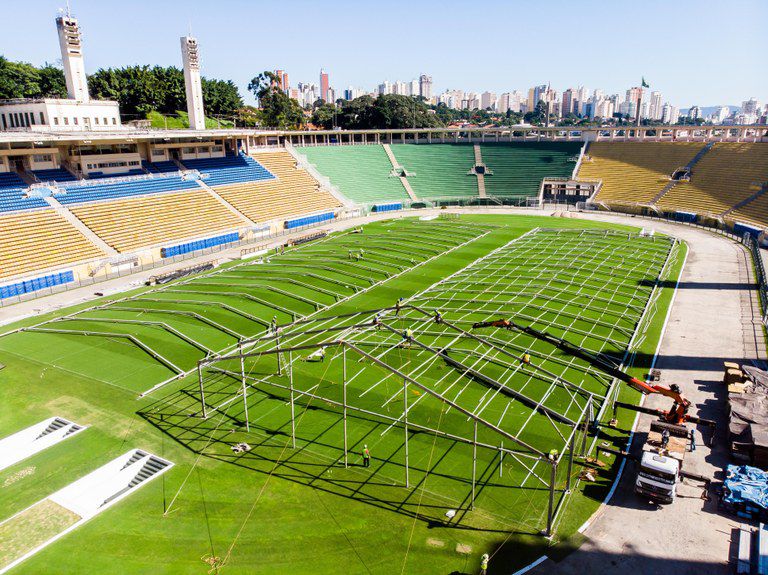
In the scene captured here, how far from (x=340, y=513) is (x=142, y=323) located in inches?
786

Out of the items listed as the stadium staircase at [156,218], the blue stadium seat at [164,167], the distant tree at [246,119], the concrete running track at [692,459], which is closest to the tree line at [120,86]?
the distant tree at [246,119]

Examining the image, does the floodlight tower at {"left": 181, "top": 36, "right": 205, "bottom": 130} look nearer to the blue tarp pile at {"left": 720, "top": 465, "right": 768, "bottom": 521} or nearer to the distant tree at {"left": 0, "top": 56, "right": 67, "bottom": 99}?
the distant tree at {"left": 0, "top": 56, "right": 67, "bottom": 99}

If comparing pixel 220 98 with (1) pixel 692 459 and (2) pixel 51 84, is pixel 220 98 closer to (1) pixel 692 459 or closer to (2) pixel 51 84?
(2) pixel 51 84

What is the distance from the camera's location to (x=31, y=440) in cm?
2177

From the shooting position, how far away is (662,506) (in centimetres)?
1741

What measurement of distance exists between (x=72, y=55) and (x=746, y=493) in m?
64.3

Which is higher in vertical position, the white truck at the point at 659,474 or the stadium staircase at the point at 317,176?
the stadium staircase at the point at 317,176

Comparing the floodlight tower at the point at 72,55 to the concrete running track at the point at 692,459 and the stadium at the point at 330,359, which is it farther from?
the concrete running track at the point at 692,459

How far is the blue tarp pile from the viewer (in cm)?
1681

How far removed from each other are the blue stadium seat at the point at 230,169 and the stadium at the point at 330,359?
456 mm

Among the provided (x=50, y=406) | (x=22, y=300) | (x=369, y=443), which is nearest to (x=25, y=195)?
(x=22, y=300)

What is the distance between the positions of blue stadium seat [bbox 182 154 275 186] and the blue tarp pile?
179ft

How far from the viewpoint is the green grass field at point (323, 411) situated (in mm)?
16094

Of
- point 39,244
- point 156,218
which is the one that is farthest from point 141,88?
point 39,244
